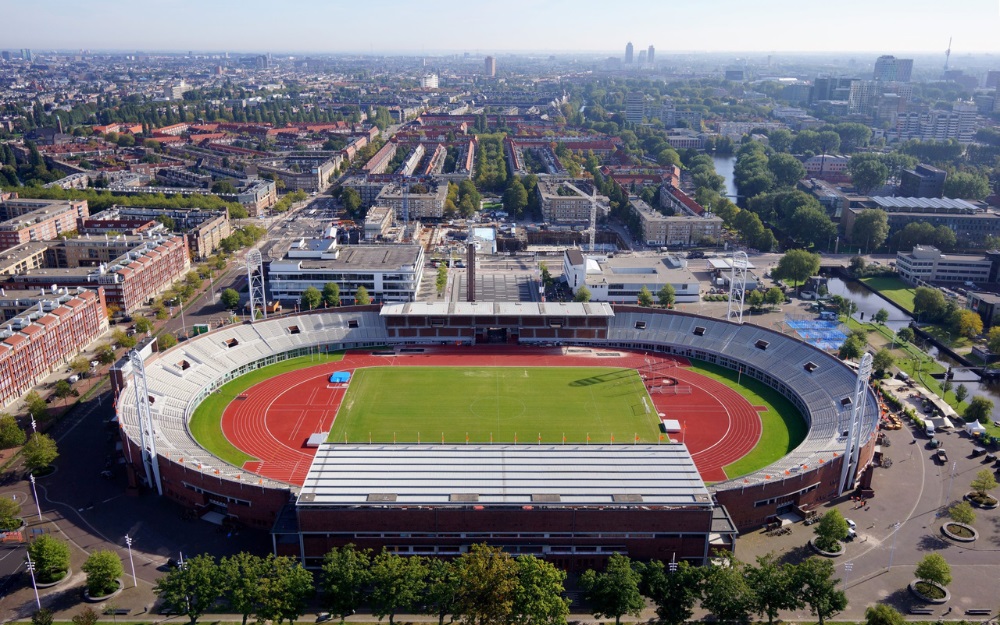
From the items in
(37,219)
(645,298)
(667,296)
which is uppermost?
(37,219)

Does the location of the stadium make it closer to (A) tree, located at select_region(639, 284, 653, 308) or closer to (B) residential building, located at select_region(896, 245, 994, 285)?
(A) tree, located at select_region(639, 284, 653, 308)

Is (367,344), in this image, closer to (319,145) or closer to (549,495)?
(549,495)

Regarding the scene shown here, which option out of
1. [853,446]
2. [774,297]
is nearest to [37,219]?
[774,297]

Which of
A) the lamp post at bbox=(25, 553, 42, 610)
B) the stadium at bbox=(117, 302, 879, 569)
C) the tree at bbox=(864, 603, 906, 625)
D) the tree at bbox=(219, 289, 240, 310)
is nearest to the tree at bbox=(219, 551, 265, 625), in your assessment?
the stadium at bbox=(117, 302, 879, 569)

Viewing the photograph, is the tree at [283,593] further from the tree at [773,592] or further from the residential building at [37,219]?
the residential building at [37,219]

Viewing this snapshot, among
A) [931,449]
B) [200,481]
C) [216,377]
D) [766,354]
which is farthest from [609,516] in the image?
[216,377]

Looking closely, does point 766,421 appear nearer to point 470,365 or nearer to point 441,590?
point 470,365
